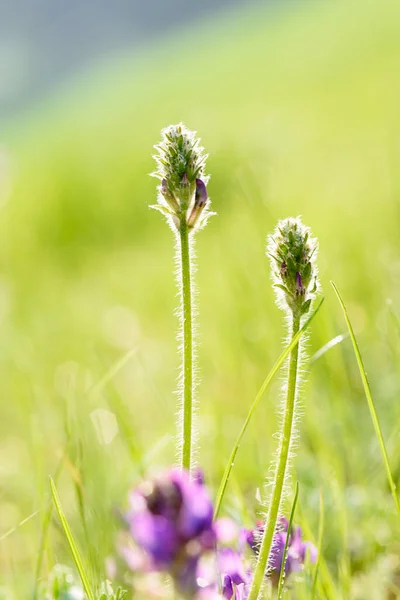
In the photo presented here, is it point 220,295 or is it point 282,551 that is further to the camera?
point 220,295

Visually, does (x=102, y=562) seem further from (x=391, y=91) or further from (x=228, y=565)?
(x=391, y=91)

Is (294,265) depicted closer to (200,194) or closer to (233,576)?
(200,194)

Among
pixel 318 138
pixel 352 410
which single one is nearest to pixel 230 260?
pixel 352 410

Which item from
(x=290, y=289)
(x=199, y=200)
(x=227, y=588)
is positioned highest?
(x=199, y=200)

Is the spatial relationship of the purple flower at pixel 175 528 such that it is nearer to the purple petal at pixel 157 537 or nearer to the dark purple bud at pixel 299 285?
the purple petal at pixel 157 537

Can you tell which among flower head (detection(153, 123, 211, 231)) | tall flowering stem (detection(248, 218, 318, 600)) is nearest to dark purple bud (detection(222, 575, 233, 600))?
tall flowering stem (detection(248, 218, 318, 600))

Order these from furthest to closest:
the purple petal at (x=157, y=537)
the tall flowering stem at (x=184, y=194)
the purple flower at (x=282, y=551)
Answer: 1. the purple flower at (x=282, y=551)
2. the tall flowering stem at (x=184, y=194)
3. the purple petal at (x=157, y=537)

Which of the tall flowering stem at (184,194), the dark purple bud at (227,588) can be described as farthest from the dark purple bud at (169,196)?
the dark purple bud at (227,588)

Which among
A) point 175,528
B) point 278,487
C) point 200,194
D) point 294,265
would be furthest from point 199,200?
point 175,528
